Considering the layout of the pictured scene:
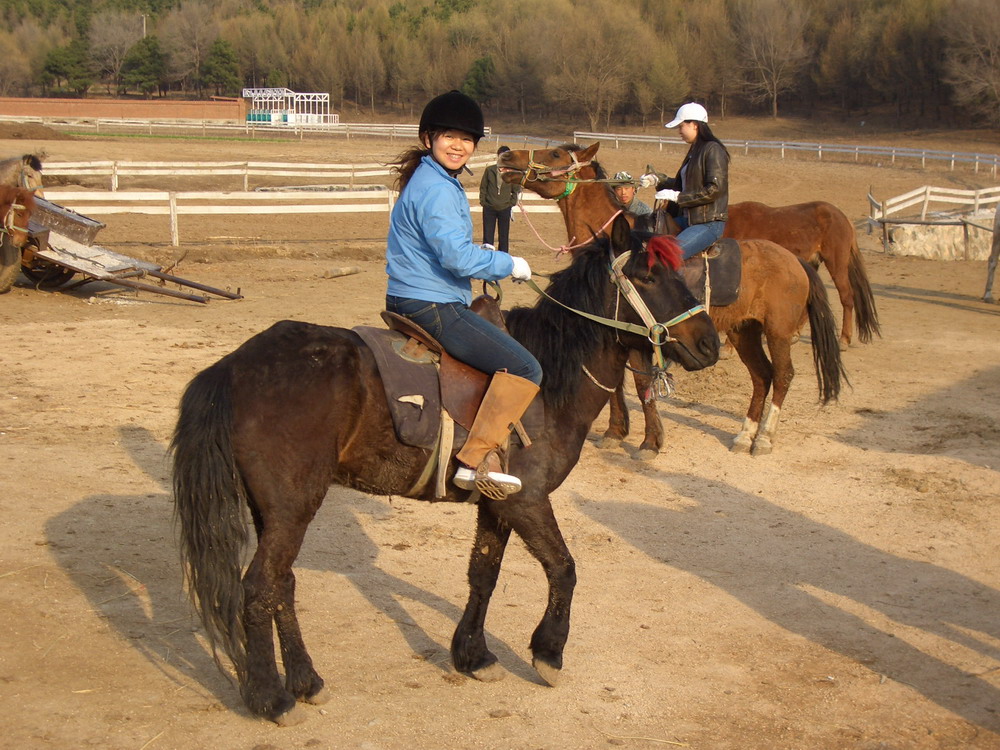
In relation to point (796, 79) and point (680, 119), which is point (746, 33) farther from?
point (680, 119)

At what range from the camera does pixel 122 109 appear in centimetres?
6862

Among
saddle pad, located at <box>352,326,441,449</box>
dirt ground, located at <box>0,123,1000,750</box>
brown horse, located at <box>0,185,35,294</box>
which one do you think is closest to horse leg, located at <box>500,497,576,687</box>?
dirt ground, located at <box>0,123,1000,750</box>

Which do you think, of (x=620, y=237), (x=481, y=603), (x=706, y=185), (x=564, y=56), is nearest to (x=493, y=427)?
(x=481, y=603)

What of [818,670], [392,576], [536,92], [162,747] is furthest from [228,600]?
[536,92]

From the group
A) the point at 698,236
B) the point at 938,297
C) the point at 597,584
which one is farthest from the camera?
the point at 938,297

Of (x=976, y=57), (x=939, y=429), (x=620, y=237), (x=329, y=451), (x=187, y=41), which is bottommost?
(x=939, y=429)

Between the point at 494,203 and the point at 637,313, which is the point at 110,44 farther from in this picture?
the point at 637,313

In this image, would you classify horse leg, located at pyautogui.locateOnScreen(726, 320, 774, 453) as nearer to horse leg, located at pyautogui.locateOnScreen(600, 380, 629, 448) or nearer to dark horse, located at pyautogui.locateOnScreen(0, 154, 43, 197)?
horse leg, located at pyautogui.locateOnScreen(600, 380, 629, 448)

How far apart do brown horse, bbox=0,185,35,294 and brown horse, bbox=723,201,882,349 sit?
9.04 metres

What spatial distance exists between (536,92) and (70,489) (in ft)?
254

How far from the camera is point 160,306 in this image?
531 inches

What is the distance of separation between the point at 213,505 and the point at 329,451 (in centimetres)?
52

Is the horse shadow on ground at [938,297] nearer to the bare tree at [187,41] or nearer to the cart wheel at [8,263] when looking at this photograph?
the cart wheel at [8,263]

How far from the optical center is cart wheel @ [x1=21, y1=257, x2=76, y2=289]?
44.2ft
